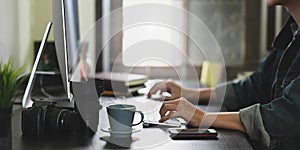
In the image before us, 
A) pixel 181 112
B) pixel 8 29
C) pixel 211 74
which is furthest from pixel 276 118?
pixel 211 74

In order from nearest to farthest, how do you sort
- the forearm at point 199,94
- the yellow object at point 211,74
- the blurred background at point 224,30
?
the forearm at point 199,94, the yellow object at point 211,74, the blurred background at point 224,30

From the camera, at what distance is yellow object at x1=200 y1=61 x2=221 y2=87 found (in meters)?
3.13

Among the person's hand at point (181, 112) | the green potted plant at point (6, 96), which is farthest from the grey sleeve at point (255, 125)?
the green potted plant at point (6, 96)

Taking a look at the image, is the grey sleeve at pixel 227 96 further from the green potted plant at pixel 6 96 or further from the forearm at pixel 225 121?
the green potted plant at pixel 6 96

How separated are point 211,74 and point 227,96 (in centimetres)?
101

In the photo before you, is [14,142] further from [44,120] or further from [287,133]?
[287,133]

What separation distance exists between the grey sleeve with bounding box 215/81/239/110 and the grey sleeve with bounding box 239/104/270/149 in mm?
544

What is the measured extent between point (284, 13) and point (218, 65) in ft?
1.75

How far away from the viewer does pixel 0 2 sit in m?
2.38

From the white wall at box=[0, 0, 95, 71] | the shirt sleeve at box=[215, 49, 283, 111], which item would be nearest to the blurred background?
the white wall at box=[0, 0, 95, 71]

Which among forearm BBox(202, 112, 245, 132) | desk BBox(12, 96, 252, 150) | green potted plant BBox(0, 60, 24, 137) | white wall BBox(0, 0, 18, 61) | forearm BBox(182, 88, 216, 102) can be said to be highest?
white wall BBox(0, 0, 18, 61)

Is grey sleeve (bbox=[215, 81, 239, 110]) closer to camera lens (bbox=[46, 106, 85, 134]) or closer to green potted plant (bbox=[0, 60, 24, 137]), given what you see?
camera lens (bbox=[46, 106, 85, 134])

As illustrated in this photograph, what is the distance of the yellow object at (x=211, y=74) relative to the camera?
3.13 metres

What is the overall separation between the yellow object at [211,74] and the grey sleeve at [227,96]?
0.73 m
